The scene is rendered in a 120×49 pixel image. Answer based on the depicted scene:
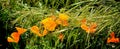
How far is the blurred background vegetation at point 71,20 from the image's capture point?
10.8ft

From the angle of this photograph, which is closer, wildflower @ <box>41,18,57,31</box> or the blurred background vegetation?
wildflower @ <box>41,18,57,31</box>

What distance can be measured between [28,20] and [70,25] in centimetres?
46

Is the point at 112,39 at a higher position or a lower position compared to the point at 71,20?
lower

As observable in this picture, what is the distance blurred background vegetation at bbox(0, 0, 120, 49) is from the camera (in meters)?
3.29

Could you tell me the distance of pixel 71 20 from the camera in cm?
339

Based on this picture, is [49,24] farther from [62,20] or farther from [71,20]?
[71,20]

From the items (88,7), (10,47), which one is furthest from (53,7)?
(10,47)

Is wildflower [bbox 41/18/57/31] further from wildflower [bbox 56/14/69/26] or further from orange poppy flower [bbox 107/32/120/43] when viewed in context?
orange poppy flower [bbox 107/32/120/43]

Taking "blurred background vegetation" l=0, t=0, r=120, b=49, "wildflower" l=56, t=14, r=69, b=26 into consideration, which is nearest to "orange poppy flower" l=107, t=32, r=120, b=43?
"blurred background vegetation" l=0, t=0, r=120, b=49

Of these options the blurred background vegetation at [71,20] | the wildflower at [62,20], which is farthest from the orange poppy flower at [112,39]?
the wildflower at [62,20]

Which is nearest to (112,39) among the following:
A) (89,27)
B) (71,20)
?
(89,27)

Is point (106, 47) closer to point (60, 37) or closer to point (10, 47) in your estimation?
point (60, 37)

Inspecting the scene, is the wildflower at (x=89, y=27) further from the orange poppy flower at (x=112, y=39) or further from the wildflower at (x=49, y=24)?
the wildflower at (x=49, y=24)

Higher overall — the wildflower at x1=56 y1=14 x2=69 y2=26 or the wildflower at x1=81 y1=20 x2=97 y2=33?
the wildflower at x1=56 y1=14 x2=69 y2=26
